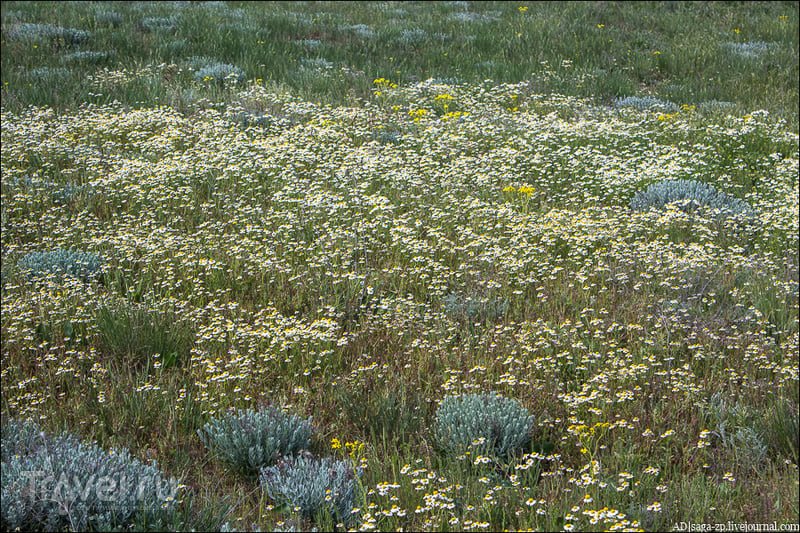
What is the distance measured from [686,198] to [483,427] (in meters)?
3.76

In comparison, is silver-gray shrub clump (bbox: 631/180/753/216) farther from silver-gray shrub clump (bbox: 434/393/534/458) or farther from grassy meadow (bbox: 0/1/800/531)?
silver-gray shrub clump (bbox: 434/393/534/458)

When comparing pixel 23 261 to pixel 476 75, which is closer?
pixel 23 261

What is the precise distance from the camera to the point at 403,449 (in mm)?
2949

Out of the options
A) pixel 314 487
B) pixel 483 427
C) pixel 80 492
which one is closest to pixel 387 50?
pixel 483 427

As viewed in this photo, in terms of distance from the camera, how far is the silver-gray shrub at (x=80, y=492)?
228 centimetres

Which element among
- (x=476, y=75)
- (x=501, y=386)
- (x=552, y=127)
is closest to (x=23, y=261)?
(x=501, y=386)

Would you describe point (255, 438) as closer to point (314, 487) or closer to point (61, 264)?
point (314, 487)

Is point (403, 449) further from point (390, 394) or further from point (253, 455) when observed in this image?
point (253, 455)

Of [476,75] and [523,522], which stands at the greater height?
[476,75]

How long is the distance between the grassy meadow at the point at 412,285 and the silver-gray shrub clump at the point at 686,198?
15cm

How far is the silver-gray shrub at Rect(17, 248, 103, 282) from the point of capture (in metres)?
4.60

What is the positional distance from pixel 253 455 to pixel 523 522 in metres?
Answer: 1.20

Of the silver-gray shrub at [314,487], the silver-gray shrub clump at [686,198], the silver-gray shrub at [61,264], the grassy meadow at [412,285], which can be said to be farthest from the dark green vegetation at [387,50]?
the silver-gray shrub at [314,487]

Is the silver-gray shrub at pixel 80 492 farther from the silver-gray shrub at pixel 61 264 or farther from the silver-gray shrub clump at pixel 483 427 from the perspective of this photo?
the silver-gray shrub at pixel 61 264
